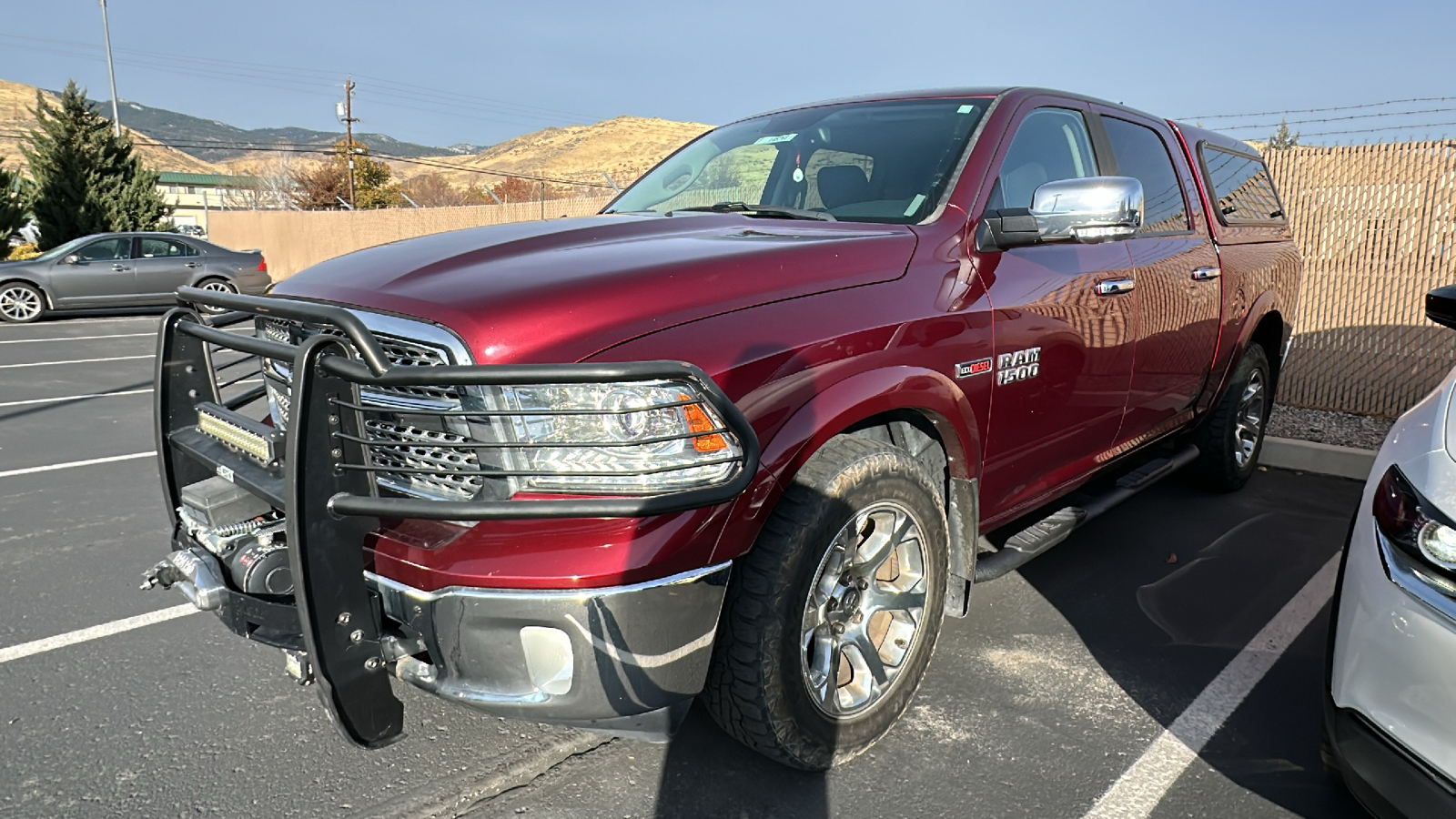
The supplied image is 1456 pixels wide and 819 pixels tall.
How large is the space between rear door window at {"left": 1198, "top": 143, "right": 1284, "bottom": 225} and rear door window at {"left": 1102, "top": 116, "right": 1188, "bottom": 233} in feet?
1.43

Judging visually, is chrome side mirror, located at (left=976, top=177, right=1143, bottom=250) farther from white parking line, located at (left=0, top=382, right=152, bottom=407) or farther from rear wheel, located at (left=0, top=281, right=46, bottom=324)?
rear wheel, located at (left=0, top=281, right=46, bottom=324)

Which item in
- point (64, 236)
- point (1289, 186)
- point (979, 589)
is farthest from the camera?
point (64, 236)

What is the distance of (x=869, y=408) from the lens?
2.51 metres

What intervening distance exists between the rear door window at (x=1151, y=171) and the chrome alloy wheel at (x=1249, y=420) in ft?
4.46

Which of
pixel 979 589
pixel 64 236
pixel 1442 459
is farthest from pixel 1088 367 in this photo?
pixel 64 236

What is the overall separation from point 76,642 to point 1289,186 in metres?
8.83

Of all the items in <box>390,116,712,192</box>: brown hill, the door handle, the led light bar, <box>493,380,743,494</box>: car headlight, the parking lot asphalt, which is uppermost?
<box>390,116,712,192</box>: brown hill

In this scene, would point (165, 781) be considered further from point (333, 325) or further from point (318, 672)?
point (333, 325)

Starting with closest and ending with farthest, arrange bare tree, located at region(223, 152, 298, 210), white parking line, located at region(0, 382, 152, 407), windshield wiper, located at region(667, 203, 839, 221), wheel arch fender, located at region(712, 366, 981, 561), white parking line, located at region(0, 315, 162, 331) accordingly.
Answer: wheel arch fender, located at region(712, 366, 981, 561)
windshield wiper, located at region(667, 203, 839, 221)
white parking line, located at region(0, 382, 152, 407)
white parking line, located at region(0, 315, 162, 331)
bare tree, located at region(223, 152, 298, 210)

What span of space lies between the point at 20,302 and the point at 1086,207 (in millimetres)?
16586

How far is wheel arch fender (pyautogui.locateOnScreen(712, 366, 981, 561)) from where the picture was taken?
7.29ft

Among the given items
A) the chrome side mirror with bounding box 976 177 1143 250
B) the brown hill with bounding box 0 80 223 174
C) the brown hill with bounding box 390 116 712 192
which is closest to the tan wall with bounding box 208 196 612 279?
the chrome side mirror with bounding box 976 177 1143 250

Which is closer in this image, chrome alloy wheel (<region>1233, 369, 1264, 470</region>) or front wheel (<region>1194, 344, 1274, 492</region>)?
front wheel (<region>1194, 344, 1274, 492</region>)

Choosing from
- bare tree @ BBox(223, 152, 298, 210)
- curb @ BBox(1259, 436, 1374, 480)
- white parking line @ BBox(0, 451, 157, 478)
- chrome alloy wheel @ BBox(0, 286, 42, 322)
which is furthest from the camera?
bare tree @ BBox(223, 152, 298, 210)
